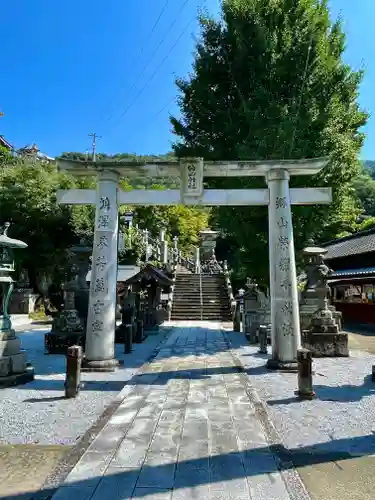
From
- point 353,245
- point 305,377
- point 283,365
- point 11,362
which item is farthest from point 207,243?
point 305,377

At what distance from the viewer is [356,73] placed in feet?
48.9

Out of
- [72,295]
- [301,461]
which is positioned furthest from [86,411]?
[72,295]

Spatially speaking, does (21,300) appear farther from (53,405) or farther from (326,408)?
(326,408)

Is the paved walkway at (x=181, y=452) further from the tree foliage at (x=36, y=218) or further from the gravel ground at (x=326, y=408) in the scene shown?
the tree foliage at (x=36, y=218)

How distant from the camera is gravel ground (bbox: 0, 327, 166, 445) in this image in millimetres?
4914

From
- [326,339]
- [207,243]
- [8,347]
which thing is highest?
[207,243]

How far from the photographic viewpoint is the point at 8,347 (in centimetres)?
764

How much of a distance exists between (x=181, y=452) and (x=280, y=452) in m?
1.17

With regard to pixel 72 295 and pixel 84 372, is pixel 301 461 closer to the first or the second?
pixel 84 372

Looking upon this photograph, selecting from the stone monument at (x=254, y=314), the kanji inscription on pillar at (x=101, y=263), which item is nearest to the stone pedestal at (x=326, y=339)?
the stone monument at (x=254, y=314)

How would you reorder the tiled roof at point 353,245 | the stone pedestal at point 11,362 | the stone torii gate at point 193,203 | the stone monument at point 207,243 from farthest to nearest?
the stone monument at point 207,243
the tiled roof at point 353,245
the stone torii gate at point 193,203
the stone pedestal at point 11,362

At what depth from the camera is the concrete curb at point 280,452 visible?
136 inches

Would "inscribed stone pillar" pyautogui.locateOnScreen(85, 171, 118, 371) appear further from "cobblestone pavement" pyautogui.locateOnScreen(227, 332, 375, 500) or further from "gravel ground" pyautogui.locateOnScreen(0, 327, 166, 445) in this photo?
Answer: "cobblestone pavement" pyautogui.locateOnScreen(227, 332, 375, 500)

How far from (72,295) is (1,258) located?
4.65 m
